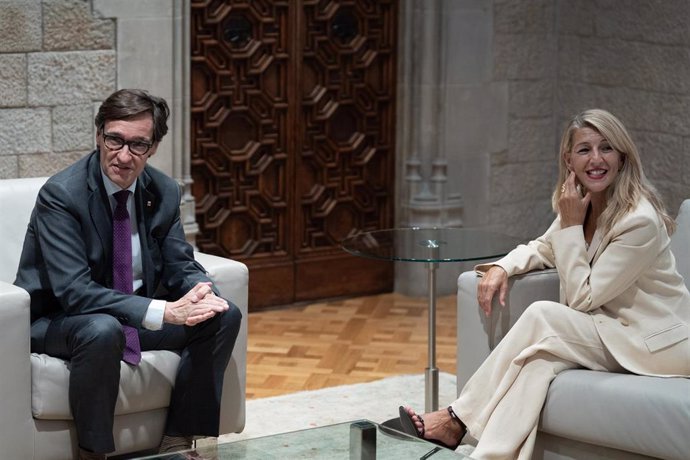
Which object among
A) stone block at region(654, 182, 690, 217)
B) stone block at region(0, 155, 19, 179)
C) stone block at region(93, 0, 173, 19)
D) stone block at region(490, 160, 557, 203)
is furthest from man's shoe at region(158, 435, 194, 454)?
stone block at region(490, 160, 557, 203)

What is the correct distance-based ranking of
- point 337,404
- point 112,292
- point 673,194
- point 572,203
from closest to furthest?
point 112,292, point 572,203, point 337,404, point 673,194

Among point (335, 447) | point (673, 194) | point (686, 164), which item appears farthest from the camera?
point (673, 194)

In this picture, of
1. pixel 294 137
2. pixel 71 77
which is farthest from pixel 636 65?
pixel 71 77

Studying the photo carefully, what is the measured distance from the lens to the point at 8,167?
223 inches

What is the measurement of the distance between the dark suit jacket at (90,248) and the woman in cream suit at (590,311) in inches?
34.3

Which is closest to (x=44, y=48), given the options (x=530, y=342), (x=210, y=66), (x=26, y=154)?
(x=26, y=154)

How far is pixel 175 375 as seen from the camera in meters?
4.07

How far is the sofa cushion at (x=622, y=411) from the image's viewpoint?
3648 mm

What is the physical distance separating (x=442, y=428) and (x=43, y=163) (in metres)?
2.43

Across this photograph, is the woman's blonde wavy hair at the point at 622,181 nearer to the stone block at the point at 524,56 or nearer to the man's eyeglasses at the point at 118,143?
the man's eyeglasses at the point at 118,143

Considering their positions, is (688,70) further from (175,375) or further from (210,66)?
(175,375)

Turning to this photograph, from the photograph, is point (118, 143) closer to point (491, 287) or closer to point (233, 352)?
point (233, 352)

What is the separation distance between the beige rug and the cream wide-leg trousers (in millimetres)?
887

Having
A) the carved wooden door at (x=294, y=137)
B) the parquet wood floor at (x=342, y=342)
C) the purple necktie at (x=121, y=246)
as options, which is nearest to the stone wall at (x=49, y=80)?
the carved wooden door at (x=294, y=137)
